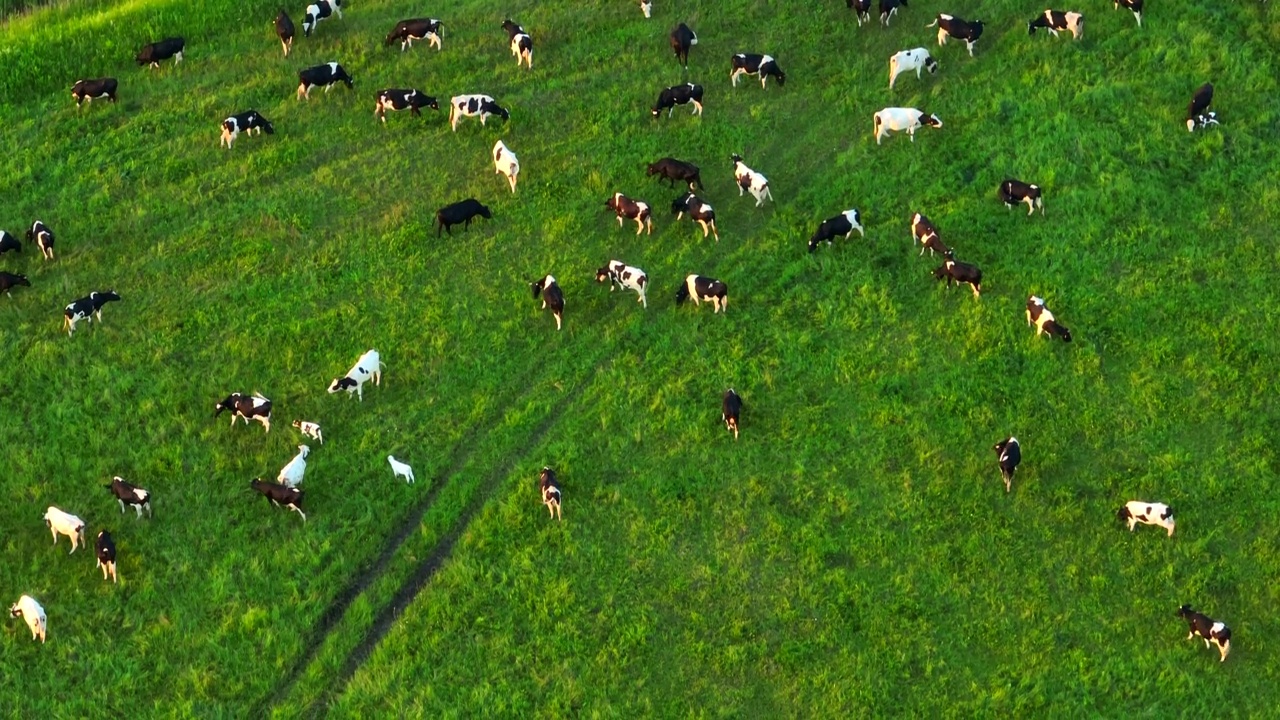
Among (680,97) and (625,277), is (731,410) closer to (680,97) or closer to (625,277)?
(625,277)

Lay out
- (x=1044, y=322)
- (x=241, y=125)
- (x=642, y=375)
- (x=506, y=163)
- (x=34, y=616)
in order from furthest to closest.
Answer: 1. (x=241, y=125)
2. (x=506, y=163)
3. (x=1044, y=322)
4. (x=642, y=375)
5. (x=34, y=616)

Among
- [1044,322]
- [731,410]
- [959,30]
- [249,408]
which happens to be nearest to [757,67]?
[959,30]

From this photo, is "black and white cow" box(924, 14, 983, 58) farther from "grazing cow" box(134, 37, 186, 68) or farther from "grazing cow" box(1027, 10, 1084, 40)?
"grazing cow" box(134, 37, 186, 68)

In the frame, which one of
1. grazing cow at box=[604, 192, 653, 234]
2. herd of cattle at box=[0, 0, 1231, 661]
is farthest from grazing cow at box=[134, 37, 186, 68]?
grazing cow at box=[604, 192, 653, 234]

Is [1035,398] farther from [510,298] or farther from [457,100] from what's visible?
[457,100]

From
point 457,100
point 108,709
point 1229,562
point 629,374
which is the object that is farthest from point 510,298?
point 1229,562

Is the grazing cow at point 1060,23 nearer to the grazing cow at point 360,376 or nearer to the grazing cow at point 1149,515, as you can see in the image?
the grazing cow at point 1149,515
